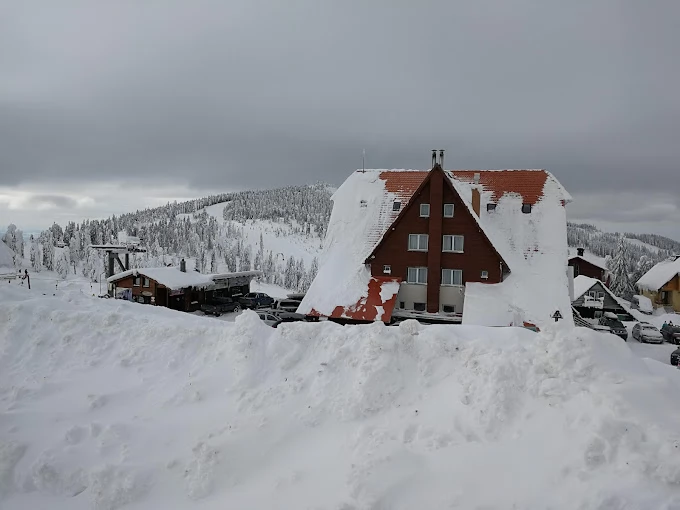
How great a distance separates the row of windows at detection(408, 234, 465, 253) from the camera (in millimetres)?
24562

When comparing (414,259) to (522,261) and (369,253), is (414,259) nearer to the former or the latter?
(369,253)

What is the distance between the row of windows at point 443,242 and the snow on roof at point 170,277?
17992 millimetres

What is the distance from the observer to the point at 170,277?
32812mm

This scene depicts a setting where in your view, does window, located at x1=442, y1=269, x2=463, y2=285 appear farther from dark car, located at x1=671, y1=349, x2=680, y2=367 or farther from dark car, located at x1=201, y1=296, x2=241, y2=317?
dark car, located at x1=201, y1=296, x2=241, y2=317

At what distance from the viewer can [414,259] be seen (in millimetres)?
25125

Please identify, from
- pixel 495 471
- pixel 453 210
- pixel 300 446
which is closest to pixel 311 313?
pixel 453 210

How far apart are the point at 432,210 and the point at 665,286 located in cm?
3792

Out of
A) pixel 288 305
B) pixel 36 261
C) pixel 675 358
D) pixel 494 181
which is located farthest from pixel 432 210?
pixel 36 261

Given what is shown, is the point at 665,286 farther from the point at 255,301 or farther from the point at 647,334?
the point at 255,301

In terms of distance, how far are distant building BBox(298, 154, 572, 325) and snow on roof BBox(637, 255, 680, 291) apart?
29259mm

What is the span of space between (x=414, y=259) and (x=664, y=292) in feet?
129

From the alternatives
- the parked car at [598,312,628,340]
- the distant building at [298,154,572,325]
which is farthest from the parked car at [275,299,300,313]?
the parked car at [598,312,628,340]

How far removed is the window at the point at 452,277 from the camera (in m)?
24.5

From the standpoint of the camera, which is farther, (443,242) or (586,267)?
(586,267)
